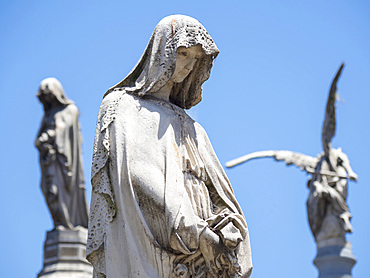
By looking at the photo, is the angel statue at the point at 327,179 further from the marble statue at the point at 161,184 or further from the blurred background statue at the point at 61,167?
the marble statue at the point at 161,184

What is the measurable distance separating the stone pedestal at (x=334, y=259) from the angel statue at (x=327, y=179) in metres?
0.28

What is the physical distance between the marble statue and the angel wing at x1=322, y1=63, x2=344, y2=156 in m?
17.1

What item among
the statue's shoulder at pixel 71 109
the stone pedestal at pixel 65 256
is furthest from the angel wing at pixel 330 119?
the stone pedestal at pixel 65 256

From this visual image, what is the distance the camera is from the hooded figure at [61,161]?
48.9 feet

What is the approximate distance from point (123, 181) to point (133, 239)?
0.38 m

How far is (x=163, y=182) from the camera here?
591cm

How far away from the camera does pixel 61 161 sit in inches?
600

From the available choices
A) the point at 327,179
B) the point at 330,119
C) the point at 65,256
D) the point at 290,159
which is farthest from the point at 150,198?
the point at 330,119

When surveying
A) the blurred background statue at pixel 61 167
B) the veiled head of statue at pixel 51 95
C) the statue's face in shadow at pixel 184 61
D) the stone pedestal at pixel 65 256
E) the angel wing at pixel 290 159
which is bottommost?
the statue's face in shadow at pixel 184 61

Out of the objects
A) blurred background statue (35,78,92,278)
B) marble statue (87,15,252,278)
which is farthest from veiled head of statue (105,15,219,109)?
blurred background statue (35,78,92,278)

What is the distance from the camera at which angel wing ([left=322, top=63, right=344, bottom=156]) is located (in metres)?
23.3

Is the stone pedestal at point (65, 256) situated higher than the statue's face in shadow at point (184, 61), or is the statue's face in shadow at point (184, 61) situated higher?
the stone pedestal at point (65, 256)

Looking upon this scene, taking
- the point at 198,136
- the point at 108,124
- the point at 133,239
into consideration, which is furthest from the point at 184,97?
the point at 133,239

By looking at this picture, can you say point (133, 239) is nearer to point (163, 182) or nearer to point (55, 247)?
point (163, 182)
